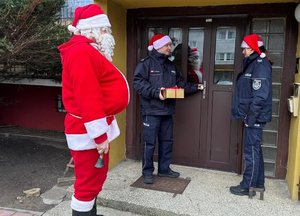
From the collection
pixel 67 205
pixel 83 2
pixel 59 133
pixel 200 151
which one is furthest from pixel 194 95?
pixel 59 133

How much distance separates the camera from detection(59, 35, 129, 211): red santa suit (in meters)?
2.25

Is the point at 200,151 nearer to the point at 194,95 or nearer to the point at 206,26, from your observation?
the point at 194,95

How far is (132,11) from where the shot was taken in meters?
4.39

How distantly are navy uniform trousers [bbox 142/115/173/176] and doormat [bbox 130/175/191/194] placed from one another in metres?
0.12

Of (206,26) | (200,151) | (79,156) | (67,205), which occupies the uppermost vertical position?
(206,26)

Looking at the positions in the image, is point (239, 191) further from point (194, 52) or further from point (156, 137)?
point (194, 52)

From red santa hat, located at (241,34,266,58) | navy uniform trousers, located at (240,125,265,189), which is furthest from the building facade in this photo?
red santa hat, located at (241,34,266,58)

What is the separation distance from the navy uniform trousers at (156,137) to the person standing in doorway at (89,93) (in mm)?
1246

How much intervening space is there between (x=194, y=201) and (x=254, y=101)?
121 cm

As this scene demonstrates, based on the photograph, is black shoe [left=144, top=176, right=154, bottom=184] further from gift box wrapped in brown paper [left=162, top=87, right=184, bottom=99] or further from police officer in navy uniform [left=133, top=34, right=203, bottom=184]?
gift box wrapped in brown paper [left=162, top=87, right=184, bottom=99]

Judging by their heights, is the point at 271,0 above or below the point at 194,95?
above

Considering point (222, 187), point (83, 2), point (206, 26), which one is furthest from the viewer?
point (83, 2)

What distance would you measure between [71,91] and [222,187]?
2.22 metres

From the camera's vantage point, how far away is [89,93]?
2246 mm
